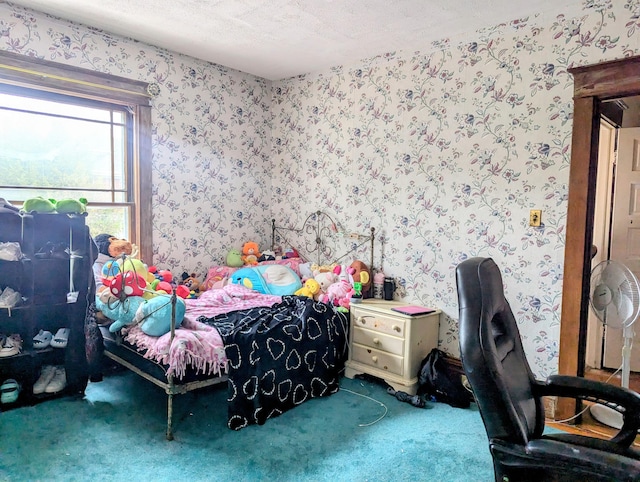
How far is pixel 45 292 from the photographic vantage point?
2.89 metres

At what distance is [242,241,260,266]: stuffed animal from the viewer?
4156 millimetres

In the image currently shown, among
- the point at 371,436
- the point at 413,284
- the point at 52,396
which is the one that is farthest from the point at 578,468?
the point at 52,396

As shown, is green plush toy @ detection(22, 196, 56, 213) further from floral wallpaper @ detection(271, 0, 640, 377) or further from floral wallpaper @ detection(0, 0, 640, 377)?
floral wallpaper @ detection(271, 0, 640, 377)

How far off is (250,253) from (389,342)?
5.29 ft

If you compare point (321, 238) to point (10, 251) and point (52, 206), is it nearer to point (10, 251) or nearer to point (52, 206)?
point (52, 206)

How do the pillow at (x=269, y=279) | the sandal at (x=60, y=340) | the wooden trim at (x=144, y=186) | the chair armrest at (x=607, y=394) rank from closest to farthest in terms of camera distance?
the chair armrest at (x=607, y=394), the sandal at (x=60, y=340), the wooden trim at (x=144, y=186), the pillow at (x=269, y=279)

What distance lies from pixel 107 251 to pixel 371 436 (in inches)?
85.8

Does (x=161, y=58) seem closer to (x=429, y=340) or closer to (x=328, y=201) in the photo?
(x=328, y=201)

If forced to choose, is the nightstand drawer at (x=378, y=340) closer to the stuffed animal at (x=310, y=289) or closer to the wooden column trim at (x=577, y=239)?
the stuffed animal at (x=310, y=289)

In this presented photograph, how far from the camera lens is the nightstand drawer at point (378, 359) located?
10.5 feet

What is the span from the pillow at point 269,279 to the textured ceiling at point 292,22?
1.76 metres

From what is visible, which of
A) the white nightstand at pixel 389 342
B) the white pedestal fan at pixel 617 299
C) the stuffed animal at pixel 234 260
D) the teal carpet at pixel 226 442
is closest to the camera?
the teal carpet at pixel 226 442

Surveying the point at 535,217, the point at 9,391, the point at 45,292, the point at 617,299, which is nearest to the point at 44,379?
the point at 9,391

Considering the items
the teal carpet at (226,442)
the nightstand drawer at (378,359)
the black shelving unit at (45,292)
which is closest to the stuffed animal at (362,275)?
the nightstand drawer at (378,359)
